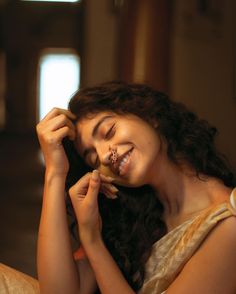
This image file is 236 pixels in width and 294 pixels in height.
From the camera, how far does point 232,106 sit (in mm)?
5145

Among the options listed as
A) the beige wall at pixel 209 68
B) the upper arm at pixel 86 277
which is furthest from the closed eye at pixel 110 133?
the beige wall at pixel 209 68

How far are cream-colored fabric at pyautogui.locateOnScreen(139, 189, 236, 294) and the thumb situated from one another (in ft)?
0.74

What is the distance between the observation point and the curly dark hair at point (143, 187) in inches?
58.8

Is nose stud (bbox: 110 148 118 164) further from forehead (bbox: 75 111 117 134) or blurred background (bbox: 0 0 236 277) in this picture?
blurred background (bbox: 0 0 236 277)

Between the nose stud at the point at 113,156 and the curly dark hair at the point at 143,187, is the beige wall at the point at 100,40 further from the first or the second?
the nose stud at the point at 113,156

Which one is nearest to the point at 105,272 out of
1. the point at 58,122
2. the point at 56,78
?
the point at 58,122

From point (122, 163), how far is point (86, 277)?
1.18 feet

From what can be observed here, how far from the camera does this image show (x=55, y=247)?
4.80 feet

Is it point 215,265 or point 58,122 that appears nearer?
point 215,265

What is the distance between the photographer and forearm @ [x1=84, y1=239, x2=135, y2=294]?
1372 mm

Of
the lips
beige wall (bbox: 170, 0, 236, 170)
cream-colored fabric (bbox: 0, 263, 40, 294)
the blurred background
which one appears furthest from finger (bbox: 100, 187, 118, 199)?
beige wall (bbox: 170, 0, 236, 170)

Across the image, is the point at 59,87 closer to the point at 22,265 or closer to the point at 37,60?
the point at 37,60

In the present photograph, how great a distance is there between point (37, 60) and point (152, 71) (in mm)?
3508

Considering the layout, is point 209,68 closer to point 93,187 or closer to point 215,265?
point 93,187
